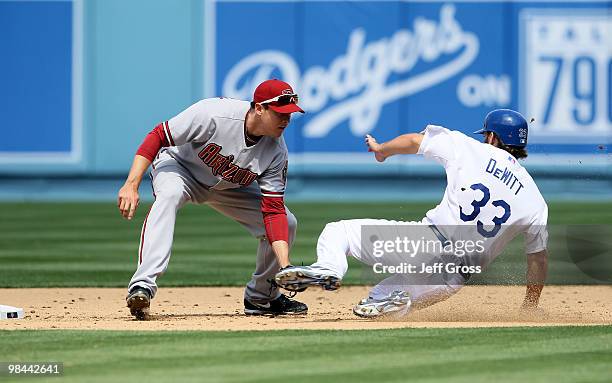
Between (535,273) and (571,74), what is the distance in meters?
13.4

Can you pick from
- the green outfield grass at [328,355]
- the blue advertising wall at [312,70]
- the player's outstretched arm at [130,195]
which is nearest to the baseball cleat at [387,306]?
the green outfield grass at [328,355]

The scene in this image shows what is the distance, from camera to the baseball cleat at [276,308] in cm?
768

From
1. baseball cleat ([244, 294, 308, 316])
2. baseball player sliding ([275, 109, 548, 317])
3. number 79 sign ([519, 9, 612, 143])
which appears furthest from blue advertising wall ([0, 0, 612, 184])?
baseball player sliding ([275, 109, 548, 317])

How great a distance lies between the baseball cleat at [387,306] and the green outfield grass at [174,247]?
0.46 m

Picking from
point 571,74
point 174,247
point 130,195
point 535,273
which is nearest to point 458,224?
point 535,273

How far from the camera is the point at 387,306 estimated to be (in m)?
6.99

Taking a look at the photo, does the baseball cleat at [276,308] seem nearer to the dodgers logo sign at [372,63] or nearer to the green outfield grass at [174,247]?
the green outfield grass at [174,247]

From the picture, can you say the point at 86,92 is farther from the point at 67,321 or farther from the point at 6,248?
the point at 67,321

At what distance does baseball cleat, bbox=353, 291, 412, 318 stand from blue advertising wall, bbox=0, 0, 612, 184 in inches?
509

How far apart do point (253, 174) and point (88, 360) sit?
2136 millimetres

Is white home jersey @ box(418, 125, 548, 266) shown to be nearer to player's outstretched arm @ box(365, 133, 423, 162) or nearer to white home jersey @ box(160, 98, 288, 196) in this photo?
player's outstretched arm @ box(365, 133, 423, 162)

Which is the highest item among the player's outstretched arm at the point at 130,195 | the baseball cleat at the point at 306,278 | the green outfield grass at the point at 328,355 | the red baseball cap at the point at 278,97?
the red baseball cap at the point at 278,97

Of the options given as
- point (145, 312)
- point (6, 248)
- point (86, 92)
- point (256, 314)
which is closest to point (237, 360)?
point (145, 312)

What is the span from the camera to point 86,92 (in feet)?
66.5
